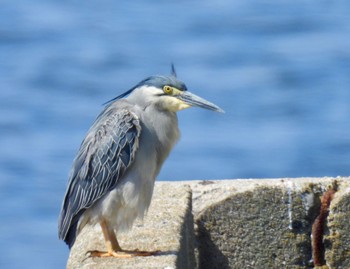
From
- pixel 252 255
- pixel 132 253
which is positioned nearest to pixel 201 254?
pixel 252 255

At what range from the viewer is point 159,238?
503 cm

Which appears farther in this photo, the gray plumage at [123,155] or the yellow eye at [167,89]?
the yellow eye at [167,89]

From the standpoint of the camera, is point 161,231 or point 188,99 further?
point 188,99

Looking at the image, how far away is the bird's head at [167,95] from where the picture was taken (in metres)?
5.50

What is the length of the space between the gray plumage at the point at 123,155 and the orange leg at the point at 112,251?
57 mm

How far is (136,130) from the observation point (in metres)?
5.43

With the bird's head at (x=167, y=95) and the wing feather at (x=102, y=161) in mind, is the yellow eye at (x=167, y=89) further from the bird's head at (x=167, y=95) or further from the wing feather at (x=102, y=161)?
the wing feather at (x=102, y=161)

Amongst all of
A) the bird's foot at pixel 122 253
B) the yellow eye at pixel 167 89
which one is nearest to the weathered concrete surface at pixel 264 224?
the bird's foot at pixel 122 253

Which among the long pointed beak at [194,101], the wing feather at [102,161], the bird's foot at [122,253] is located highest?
the long pointed beak at [194,101]

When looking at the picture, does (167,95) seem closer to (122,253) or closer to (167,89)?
(167,89)

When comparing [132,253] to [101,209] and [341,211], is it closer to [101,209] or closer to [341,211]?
[101,209]

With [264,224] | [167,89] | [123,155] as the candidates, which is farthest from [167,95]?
[264,224]

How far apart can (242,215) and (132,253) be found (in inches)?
25.5

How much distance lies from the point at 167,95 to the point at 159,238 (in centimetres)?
77
